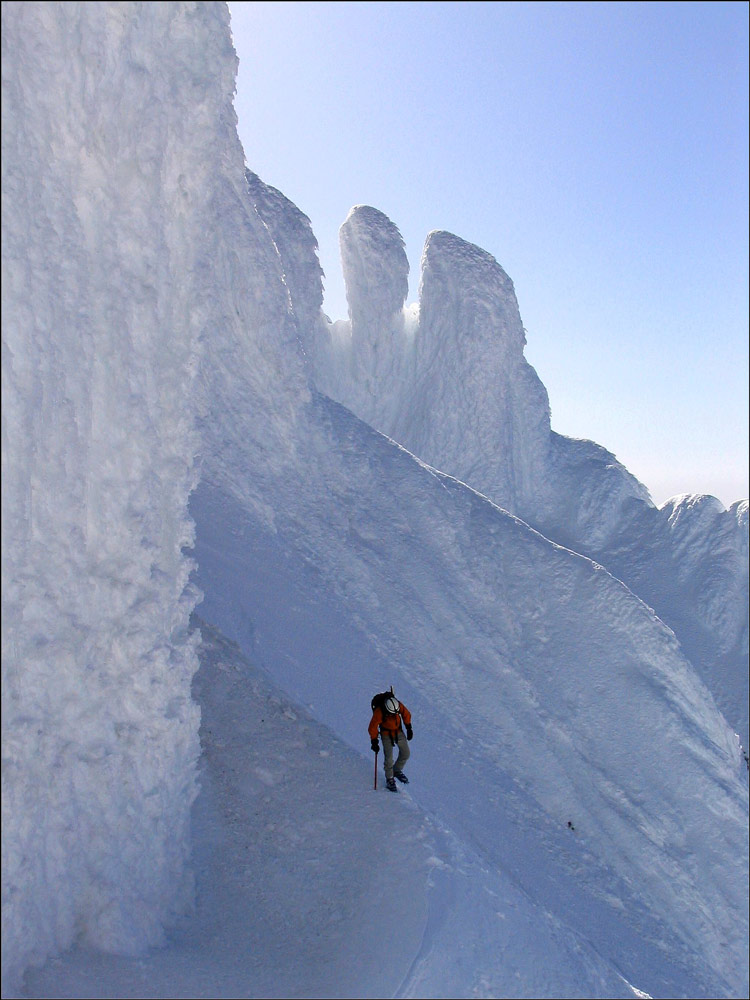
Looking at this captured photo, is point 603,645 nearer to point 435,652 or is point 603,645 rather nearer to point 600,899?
point 435,652

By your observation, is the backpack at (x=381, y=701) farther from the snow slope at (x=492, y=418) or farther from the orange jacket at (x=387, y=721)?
the snow slope at (x=492, y=418)

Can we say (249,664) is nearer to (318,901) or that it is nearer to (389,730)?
(389,730)

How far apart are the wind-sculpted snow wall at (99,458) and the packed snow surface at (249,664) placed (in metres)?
0.04

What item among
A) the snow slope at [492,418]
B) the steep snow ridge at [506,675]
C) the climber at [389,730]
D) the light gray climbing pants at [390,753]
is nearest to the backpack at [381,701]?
the climber at [389,730]

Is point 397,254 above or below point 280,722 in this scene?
above

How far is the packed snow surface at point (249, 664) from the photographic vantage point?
735 cm

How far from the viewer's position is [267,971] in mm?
7883

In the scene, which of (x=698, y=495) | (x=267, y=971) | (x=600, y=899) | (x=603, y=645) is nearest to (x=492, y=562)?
(x=603, y=645)

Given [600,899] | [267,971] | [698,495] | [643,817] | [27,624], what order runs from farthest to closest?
[698,495], [643,817], [600,899], [267,971], [27,624]

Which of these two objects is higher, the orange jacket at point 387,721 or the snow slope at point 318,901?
the orange jacket at point 387,721

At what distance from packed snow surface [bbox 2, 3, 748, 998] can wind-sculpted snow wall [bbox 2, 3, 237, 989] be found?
37mm

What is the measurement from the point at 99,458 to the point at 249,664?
5.78m

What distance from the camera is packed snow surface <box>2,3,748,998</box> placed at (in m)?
7.35

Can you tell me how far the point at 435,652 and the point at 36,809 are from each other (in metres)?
11.7
